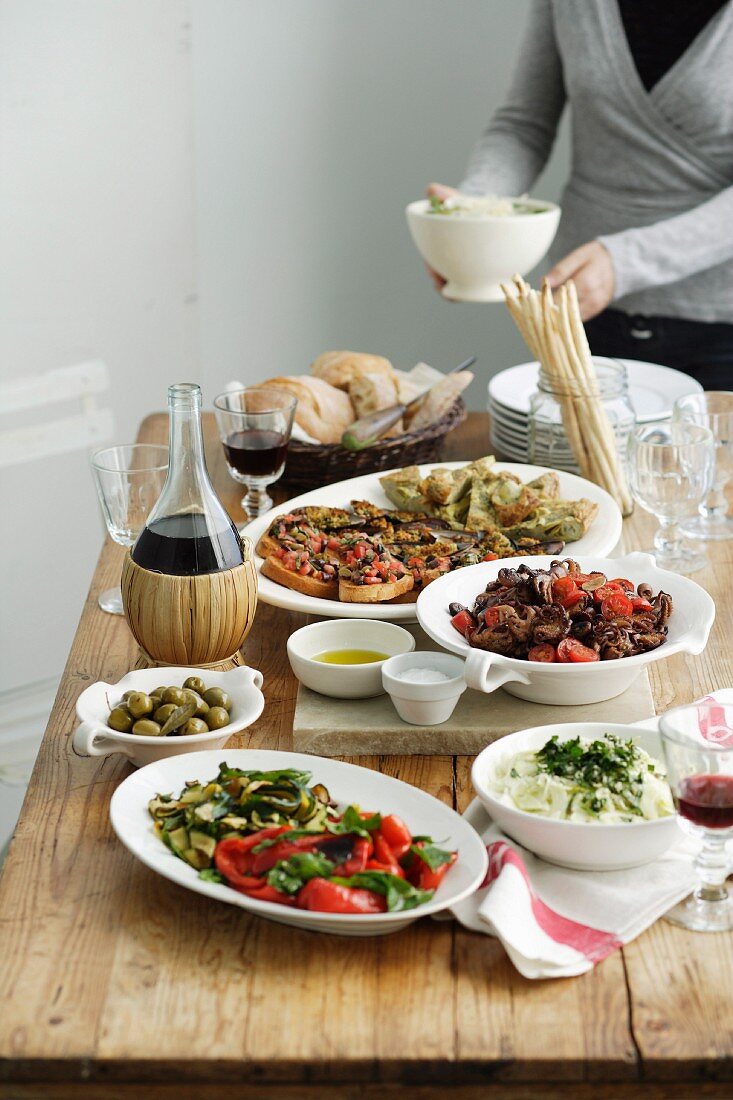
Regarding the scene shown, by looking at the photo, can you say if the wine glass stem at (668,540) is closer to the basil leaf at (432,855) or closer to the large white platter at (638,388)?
the large white platter at (638,388)

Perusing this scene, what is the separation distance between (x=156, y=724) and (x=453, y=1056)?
499 millimetres

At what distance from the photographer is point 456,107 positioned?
3758 millimetres

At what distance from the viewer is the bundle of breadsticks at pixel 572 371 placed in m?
2.04

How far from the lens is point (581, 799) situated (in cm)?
109

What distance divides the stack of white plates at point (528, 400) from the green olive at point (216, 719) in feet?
3.55

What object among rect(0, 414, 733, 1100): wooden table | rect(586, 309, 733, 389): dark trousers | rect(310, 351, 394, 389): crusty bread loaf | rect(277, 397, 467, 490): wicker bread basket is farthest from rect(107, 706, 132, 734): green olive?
rect(586, 309, 733, 389): dark trousers

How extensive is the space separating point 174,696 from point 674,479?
0.91m

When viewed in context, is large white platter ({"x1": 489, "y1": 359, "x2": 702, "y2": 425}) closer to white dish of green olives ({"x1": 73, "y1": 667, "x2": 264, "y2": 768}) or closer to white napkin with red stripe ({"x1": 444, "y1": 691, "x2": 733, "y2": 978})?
white dish of green olives ({"x1": 73, "y1": 667, "x2": 264, "y2": 768})

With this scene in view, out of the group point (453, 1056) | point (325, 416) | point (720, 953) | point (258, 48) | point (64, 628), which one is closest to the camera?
point (453, 1056)

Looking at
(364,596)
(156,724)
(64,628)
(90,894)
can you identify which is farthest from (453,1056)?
(64,628)

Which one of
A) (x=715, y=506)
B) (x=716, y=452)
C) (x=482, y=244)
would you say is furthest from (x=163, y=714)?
(x=482, y=244)

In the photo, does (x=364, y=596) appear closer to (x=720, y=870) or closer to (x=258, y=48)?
(x=720, y=870)

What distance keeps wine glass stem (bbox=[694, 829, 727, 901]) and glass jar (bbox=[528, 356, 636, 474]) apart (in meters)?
1.11

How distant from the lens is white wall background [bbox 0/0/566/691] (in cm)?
353
